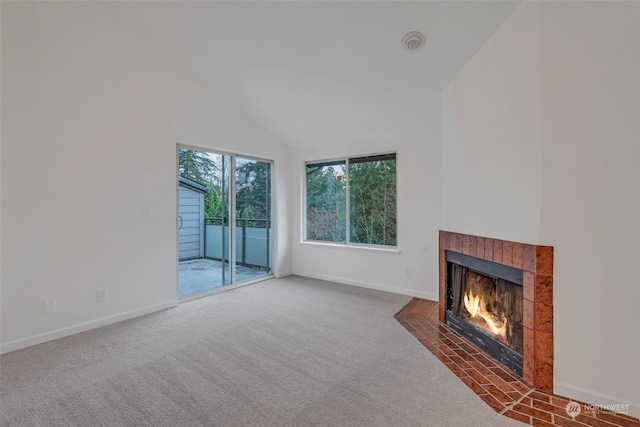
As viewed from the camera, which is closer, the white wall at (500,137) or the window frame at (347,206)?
the white wall at (500,137)

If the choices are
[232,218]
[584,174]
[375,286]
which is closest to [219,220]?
[232,218]

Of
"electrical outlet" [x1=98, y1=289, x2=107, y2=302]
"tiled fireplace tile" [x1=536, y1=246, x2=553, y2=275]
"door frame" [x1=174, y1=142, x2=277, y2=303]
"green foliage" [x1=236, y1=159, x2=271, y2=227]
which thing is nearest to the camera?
"tiled fireplace tile" [x1=536, y1=246, x2=553, y2=275]

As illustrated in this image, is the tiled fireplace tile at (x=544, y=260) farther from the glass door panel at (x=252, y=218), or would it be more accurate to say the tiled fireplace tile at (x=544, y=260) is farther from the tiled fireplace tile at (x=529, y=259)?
the glass door panel at (x=252, y=218)

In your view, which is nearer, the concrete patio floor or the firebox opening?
the firebox opening

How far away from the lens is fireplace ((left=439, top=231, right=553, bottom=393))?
2025 mm

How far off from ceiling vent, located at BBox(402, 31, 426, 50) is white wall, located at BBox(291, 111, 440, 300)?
1.15 m

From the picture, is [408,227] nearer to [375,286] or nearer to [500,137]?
[375,286]

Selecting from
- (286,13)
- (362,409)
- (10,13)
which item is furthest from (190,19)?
(362,409)

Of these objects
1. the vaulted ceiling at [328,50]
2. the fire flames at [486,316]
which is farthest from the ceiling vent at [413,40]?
the fire flames at [486,316]

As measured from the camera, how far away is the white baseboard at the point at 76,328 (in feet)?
8.78

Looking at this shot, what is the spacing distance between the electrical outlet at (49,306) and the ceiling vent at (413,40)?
13.7 feet

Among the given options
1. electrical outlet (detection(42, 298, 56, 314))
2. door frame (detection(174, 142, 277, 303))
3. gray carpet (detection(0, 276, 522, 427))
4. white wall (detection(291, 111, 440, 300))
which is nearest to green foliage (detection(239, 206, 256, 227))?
door frame (detection(174, 142, 277, 303))

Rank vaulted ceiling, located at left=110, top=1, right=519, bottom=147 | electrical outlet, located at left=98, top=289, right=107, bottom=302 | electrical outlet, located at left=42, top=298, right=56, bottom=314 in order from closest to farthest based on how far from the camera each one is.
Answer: vaulted ceiling, located at left=110, top=1, right=519, bottom=147 < electrical outlet, located at left=42, top=298, right=56, bottom=314 < electrical outlet, located at left=98, top=289, right=107, bottom=302

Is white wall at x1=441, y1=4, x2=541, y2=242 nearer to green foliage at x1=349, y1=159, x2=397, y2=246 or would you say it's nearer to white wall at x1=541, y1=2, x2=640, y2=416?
white wall at x1=541, y1=2, x2=640, y2=416
